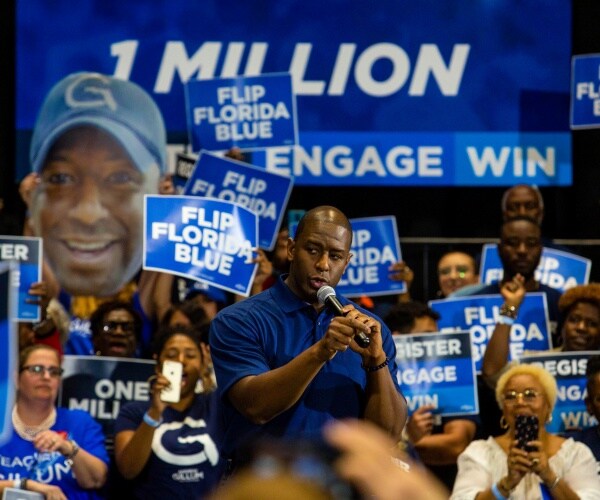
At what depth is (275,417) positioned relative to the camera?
342cm

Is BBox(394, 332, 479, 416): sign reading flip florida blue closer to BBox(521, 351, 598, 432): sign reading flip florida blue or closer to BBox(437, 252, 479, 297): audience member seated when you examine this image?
BBox(521, 351, 598, 432): sign reading flip florida blue

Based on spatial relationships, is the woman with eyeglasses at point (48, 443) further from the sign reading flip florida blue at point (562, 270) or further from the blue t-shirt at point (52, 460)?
the sign reading flip florida blue at point (562, 270)

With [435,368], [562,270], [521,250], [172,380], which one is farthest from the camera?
[562,270]

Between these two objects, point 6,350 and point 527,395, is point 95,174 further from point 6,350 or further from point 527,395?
point 6,350

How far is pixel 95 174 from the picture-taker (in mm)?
9055

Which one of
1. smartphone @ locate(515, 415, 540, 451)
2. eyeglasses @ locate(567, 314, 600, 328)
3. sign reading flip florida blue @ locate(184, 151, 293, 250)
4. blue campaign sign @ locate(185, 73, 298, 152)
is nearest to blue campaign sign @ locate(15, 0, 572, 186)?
blue campaign sign @ locate(185, 73, 298, 152)

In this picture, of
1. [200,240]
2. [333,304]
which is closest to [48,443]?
[200,240]

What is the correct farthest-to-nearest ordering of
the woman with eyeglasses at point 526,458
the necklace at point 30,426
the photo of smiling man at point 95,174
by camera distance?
the photo of smiling man at point 95,174
the necklace at point 30,426
the woman with eyeglasses at point 526,458

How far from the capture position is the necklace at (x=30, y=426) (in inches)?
228

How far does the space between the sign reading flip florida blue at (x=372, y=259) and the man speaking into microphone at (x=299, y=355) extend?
4.05 metres

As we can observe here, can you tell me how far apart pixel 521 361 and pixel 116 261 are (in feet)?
12.1

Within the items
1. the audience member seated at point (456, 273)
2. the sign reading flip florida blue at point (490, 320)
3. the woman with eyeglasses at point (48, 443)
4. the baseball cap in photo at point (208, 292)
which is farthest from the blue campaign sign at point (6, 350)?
the audience member seated at point (456, 273)

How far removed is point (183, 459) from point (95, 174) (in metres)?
3.71

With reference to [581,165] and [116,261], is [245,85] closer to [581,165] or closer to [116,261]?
[116,261]
